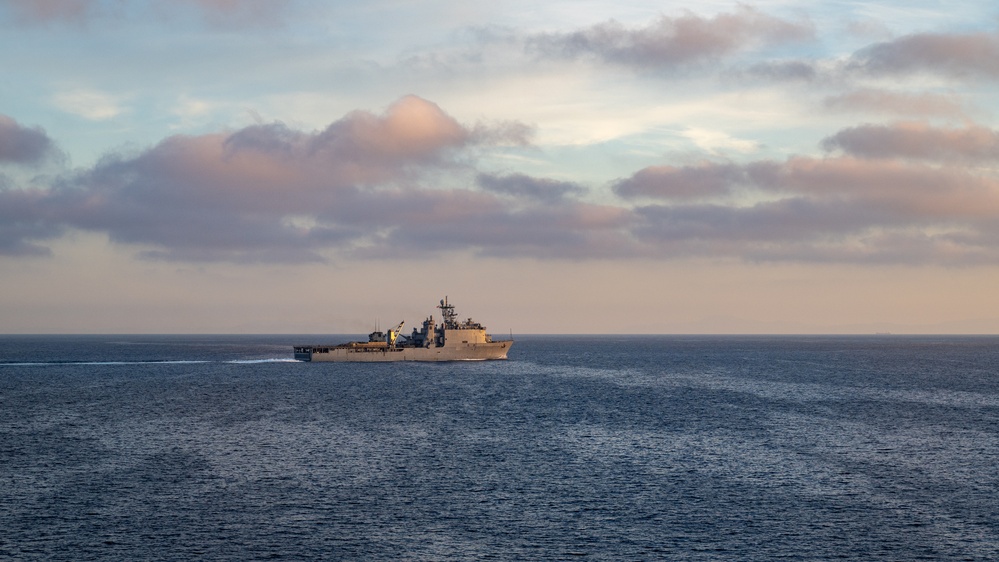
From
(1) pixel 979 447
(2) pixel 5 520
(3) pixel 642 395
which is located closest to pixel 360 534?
(2) pixel 5 520

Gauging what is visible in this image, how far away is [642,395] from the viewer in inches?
5340

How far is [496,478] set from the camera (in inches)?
2598

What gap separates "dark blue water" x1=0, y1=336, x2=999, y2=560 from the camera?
4891cm

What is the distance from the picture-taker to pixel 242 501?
58.2 meters

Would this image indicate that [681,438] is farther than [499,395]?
No

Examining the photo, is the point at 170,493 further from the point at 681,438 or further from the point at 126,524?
the point at 681,438

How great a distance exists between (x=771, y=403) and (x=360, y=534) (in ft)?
283

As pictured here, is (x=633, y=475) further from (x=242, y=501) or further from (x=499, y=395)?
(x=499, y=395)

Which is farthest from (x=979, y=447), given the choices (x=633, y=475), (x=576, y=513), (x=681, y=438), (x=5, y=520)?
(x=5, y=520)

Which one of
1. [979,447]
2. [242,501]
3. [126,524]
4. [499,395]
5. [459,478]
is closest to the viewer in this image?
[126,524]

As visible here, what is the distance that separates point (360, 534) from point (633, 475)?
24.9 meters

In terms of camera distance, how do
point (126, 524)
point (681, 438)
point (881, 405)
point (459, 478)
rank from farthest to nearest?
point (881, 405), point (681, 438), point (459, 478), point (126, 524)

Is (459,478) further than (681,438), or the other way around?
(681,438)

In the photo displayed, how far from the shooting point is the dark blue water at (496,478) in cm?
4891
